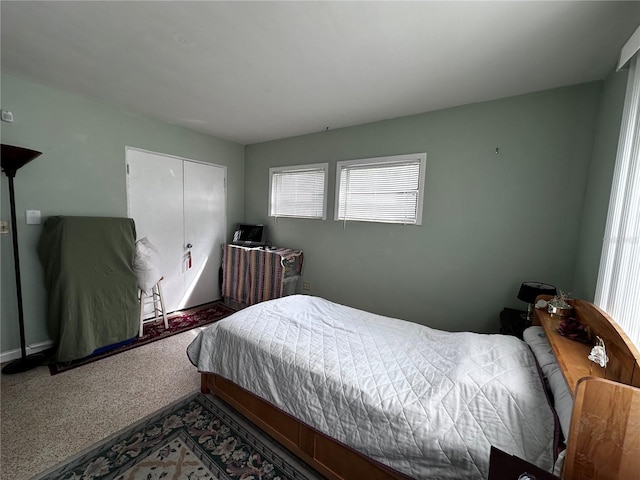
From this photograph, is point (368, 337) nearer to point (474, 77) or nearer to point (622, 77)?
point (474, 77)

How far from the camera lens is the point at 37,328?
7.93ft

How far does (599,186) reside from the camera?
1.73m

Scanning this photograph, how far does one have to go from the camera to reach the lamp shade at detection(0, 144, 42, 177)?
194 centimetres

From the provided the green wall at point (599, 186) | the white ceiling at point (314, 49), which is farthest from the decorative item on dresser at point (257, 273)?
the green wall at point (599, 186)

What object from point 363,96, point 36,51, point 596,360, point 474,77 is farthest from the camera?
point 363,96

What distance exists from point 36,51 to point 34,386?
2494 millimetres

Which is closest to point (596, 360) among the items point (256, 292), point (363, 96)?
point (363, 96)

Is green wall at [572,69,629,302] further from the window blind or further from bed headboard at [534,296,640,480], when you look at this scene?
bed headboard at [534,296,640,480]

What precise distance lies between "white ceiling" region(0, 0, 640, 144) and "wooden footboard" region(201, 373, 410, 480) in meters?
2.22

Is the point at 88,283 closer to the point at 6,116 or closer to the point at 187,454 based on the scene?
the point at 6,116

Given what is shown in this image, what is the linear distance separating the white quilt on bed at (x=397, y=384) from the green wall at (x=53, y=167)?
5.91 feet

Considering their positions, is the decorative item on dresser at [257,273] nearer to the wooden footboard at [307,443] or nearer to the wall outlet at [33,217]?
the wooden footboard at [307,443]

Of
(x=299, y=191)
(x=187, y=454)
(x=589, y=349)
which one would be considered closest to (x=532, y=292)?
(x=589, y=349)

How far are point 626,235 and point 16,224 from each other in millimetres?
4178
